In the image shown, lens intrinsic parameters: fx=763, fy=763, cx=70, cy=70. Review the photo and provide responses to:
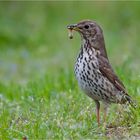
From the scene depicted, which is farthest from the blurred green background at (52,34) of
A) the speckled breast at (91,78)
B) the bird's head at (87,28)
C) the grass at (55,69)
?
the speckled breast at (91,78)

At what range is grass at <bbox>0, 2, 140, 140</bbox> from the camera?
862 cm

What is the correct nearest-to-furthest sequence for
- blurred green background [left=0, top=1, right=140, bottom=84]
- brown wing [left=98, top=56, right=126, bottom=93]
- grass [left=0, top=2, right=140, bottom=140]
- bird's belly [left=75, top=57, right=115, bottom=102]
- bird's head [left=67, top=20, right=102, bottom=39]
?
1. grass [left=0, top=2, right=140, bottom=140]
2. bird's belly [left=75, top=57, right=115, bottom=102]
3. brown wing [left=98, top=56, right=126, bottom=93]
4. bird's head [left=67, top=20, right=102, bottom=39]
5. blurred green background [left=0, top=1, right=140, bottom=84]

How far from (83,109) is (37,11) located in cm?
1143

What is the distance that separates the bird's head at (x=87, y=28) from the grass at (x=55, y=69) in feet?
2.94

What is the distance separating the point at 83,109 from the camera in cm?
945

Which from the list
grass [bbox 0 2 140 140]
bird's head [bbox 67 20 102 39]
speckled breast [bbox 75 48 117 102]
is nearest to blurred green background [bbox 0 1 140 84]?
grass [bbox 0 2 140 140]

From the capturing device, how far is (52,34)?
1911 centimetres

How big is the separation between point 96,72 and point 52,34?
32.9 ft

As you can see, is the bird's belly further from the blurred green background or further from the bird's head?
the blurred green background

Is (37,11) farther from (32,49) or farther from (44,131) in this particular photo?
(44,131)

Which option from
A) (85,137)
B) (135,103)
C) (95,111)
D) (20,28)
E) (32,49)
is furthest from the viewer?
(20,28)

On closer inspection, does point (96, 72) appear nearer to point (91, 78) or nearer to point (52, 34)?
point (91, 78)

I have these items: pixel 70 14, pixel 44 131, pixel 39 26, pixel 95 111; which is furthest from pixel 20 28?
pixel 44 131

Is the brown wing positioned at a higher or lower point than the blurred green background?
lower
